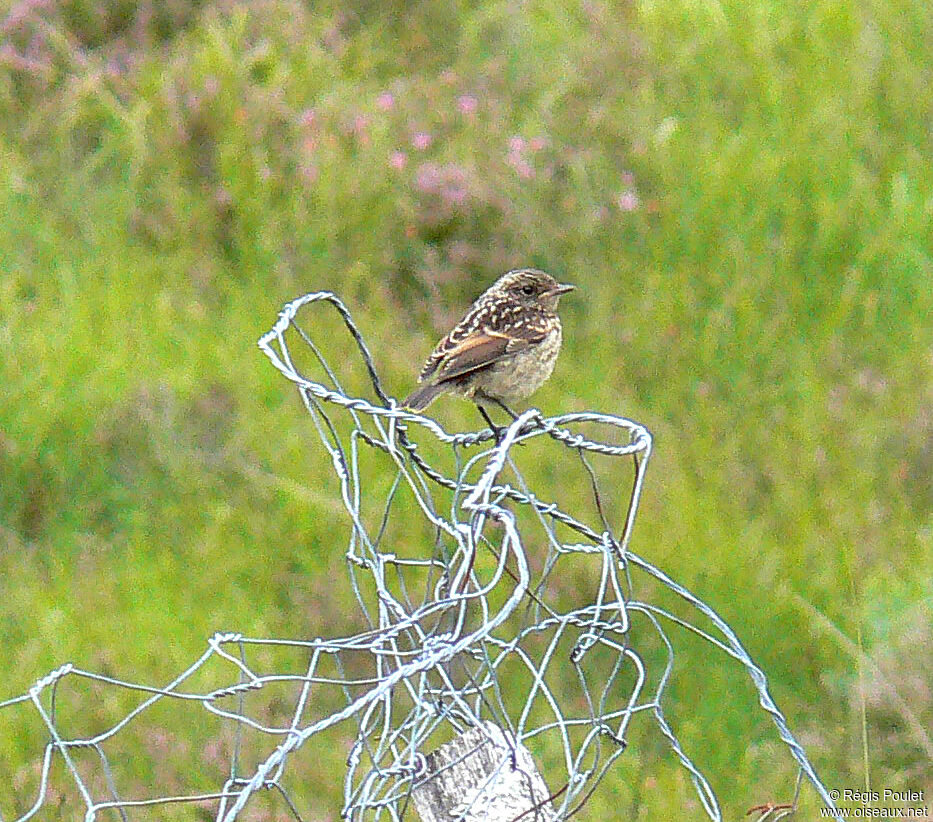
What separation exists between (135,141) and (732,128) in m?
3.27

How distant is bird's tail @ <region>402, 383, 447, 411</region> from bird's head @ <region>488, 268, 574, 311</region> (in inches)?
23.7

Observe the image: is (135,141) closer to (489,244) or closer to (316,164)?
(316,164)

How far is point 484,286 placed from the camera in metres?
8.09

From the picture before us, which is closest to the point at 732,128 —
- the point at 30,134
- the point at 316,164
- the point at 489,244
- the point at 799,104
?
the point at 799,104

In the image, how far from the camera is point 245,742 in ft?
18.3

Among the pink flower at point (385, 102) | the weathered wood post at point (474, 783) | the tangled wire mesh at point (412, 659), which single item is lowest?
the tangled wire mesh at point (412, 659)

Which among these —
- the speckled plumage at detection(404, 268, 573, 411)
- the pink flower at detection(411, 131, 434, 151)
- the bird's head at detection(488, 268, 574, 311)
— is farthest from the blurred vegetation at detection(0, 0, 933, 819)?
the bird's head at detection(488, 268, 574, 311)

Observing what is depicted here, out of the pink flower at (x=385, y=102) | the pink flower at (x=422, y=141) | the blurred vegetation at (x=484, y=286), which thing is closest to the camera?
the blurred vegetation at (x=484, y=286)

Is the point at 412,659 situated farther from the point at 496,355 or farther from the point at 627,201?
the point at 627,201

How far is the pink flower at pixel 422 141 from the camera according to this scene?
8.60 metres

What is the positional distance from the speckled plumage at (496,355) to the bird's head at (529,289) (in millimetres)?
27

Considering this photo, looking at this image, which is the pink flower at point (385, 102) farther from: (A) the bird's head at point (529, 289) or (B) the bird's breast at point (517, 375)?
(B) the bird's breast at point (517, 375)

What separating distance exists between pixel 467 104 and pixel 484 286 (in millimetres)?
1406

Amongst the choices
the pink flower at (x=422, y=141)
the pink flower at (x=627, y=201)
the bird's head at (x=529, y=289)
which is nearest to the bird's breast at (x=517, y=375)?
the bird's head at (x=529, y=289)
